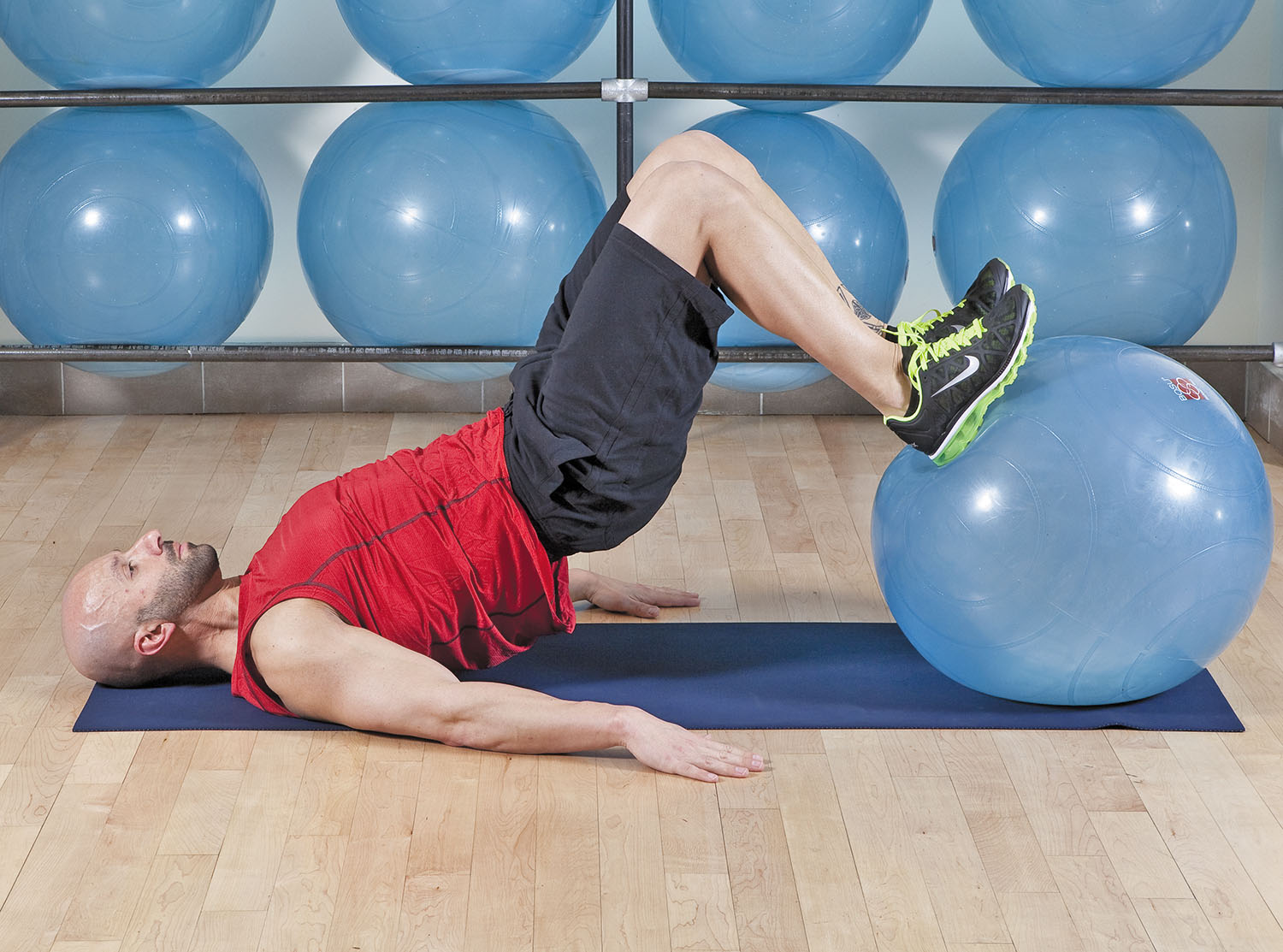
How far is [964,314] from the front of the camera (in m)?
1.95

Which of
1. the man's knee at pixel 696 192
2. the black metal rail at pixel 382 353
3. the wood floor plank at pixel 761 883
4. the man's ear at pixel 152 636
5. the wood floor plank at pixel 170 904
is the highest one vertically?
the man's knee at pixel 696 192

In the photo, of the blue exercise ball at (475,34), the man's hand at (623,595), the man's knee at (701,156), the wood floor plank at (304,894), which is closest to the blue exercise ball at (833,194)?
the blue exercise ball at (475,34)

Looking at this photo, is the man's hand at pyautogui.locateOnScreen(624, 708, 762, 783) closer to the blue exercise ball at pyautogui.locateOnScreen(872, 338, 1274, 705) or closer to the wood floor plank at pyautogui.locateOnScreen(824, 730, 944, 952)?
the wood floor plank at pyautogui.locateOnScreen(824, 730, 944, 952)

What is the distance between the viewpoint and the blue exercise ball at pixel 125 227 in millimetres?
2691

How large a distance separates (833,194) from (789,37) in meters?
0.30

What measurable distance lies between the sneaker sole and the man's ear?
44.6 inches

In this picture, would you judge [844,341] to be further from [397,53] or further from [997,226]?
[397,53]

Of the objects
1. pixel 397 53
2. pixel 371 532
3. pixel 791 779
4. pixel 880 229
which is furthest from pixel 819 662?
pixel 397 53

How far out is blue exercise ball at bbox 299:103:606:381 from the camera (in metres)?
2.66

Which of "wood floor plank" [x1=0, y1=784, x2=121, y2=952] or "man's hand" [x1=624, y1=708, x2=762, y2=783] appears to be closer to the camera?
"wood floor plank" [x1=0, y1=784, x2=121, y2=952]

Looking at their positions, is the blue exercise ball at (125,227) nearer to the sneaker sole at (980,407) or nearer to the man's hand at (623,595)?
the man's hand at (623,595)

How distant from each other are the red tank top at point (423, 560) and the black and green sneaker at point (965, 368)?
599 mm

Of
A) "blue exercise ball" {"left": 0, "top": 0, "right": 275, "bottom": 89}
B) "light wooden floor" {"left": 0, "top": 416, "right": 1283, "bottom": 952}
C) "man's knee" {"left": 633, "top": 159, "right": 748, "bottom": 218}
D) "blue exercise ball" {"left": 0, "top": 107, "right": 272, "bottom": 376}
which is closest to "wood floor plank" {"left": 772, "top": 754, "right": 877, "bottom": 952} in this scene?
"light wooden floor" {"left": 0, "top": 416, "right": 1283, "bottom": 952}

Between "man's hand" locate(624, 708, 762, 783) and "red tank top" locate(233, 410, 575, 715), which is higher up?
"red tank top" locate(233, 410, 575, 715)
